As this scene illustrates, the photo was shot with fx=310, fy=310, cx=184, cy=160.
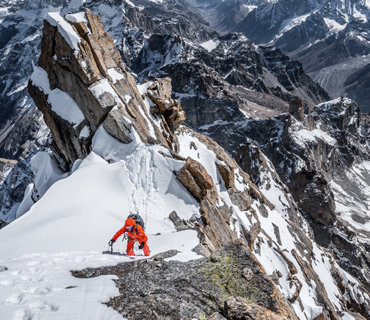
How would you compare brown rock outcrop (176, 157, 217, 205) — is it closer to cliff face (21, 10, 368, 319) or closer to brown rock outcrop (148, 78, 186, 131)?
cliff face (21, 10, 368, 319)

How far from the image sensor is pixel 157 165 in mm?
23516

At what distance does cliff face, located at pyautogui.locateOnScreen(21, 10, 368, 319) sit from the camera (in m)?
8.81

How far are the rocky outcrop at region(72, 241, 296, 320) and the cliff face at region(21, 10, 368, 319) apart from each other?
0.03m

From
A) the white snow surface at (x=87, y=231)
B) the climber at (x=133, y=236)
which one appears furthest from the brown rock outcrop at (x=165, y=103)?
the climber at (x=133, y=236)

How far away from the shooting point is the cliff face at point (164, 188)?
28.9ft

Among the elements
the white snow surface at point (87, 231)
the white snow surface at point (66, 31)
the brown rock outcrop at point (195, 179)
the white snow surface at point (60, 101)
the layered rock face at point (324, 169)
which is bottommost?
the layered rock face at point (324, 169)

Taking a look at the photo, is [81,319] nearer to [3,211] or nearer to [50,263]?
[50,263]

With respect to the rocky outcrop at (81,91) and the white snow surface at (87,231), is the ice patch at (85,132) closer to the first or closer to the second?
the rocky outcrop at (81,91)

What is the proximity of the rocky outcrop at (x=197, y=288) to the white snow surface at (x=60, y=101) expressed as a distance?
20965 mm

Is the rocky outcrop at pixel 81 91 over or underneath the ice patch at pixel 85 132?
over

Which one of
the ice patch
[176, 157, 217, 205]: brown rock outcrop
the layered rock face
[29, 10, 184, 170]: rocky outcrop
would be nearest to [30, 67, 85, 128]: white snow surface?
[29, 10, 184, 170]: rocky outcrop

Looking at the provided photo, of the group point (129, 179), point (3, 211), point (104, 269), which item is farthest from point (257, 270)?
point (3, 211)

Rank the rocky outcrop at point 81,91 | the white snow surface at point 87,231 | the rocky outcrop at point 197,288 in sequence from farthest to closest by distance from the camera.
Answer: the rocky outcrop at point 81,91 → the white snow surface at point 87,231 → the rocky outcrop at point 197,288

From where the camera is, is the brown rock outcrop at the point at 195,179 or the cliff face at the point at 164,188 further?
the brown rock outcrop at the point at 195,179
